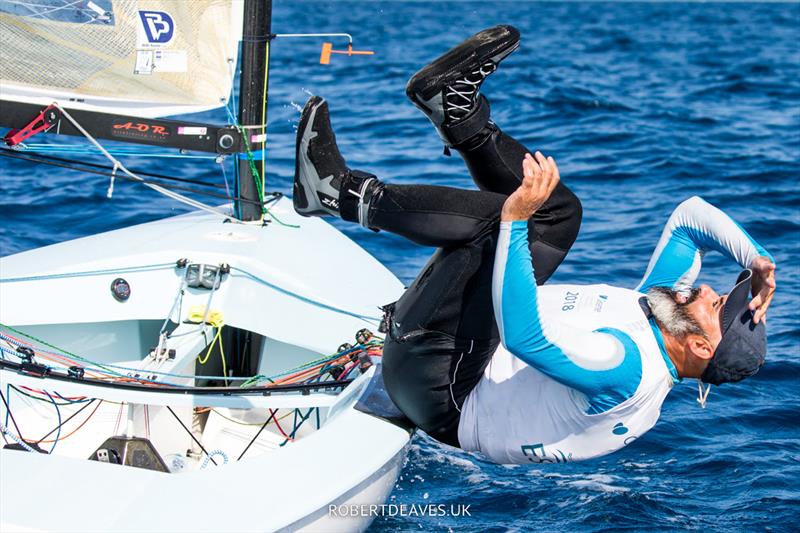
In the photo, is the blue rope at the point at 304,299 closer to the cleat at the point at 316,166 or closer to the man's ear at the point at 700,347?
the cleat at the point at 316,166

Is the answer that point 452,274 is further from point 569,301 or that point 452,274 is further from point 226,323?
point 226,323

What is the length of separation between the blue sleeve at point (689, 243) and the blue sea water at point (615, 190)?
3.03 feet

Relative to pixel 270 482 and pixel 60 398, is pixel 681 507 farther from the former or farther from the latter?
pixel 60 398

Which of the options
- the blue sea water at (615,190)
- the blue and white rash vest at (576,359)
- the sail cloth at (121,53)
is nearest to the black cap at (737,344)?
the blue and white rash vest at (576,359)

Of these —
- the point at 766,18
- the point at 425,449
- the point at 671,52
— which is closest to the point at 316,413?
the point at 425,449

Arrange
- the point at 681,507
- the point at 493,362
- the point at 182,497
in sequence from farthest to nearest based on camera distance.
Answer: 1. the point at 681,507
2. the point at 493,362
3. the point at 182,497

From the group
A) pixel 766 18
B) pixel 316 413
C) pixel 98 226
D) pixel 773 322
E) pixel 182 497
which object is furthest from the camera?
pixel 766 18

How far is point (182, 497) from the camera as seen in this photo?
2.51m

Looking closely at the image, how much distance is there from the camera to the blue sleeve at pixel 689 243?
2785 millimetres

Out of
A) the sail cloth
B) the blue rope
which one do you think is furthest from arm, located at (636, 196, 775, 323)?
the sail cloth

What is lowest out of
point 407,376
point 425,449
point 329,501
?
point 425,449

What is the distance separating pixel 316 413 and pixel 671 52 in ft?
45.9

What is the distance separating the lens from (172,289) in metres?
4.00

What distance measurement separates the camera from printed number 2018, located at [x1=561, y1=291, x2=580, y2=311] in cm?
271
